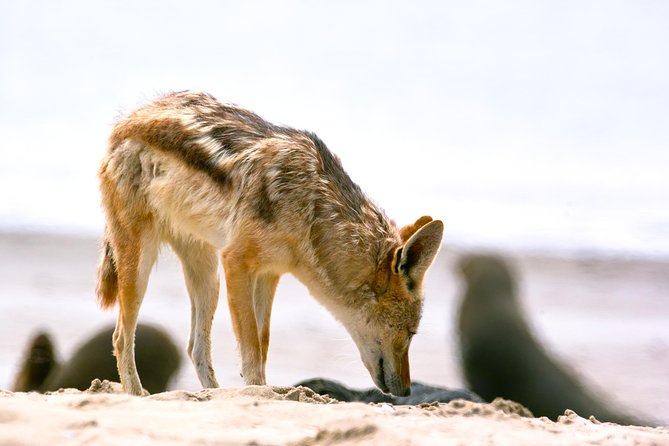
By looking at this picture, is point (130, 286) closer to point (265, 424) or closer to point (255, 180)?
point (255, 180)

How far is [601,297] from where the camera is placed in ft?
59.8

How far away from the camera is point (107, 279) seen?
948cm

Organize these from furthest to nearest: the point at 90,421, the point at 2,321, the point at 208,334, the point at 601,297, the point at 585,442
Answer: the point at 601,297 → the point at 2,321 → the point at 208,334 → the point at 585,442 → the point at 90,421

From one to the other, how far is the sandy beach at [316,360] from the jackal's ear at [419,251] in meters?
1.57

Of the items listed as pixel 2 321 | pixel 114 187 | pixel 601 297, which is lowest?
pixel 2 321

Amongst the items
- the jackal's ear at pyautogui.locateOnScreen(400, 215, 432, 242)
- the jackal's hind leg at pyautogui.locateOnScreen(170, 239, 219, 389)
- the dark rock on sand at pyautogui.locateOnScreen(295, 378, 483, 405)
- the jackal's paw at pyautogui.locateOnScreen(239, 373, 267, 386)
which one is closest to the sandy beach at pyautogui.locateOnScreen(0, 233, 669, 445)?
the jackal's hind leg at pyautogui.locateOnScreen(170, 239, 219, 389)

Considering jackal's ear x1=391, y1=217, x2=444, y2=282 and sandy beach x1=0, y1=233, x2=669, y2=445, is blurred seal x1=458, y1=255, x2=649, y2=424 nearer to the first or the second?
sandy beach x1=0, y1=233, x2=669, y2=445

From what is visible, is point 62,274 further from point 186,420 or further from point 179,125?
point 186,420

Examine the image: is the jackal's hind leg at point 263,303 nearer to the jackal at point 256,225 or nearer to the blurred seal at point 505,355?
the jackal at point 256,225

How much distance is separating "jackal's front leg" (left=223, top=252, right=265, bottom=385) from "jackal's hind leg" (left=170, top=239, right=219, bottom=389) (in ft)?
3.23

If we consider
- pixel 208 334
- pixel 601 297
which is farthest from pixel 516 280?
pixel 208 334

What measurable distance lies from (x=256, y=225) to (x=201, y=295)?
1403mm

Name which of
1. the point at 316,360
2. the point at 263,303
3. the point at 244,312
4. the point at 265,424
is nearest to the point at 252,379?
the point at 244,312

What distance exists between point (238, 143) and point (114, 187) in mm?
1116
